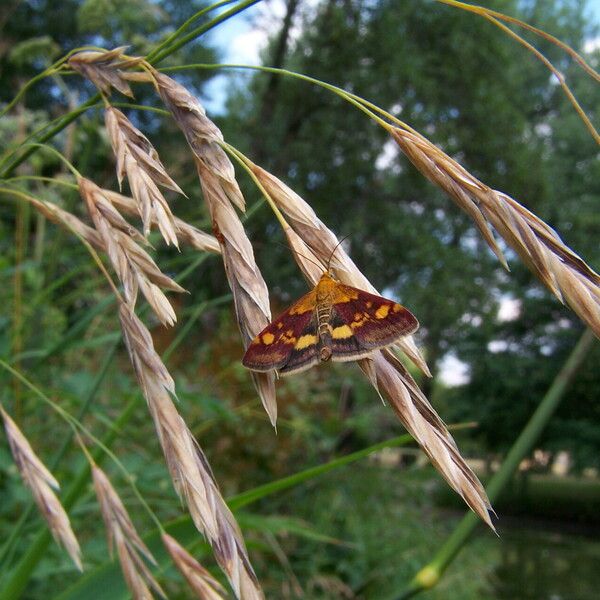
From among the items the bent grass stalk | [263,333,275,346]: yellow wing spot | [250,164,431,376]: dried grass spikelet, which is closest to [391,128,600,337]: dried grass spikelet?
[250,164,431,376]: dried grass spikelet

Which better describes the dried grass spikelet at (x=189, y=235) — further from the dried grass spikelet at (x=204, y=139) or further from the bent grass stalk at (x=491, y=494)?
the bent grass stalk at (x=491, y=494)

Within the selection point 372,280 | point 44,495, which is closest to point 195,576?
point 44,495

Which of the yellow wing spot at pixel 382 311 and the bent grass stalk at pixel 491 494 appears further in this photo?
the bent grass stalk at pixel 491 494

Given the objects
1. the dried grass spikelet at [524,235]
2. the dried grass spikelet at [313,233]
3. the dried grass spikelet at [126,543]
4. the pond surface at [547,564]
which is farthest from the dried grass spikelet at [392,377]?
the pond surface at [547,564]

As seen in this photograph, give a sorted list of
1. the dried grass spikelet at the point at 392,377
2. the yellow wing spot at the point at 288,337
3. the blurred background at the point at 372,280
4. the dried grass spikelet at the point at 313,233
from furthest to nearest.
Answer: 1. the blurred background at the point at 372,280
2. the yellow wing spot at the point at 288,337
3. the dried grass spikelet at the point at 313,233
4. the dried grass spikelet at the point at 392,377

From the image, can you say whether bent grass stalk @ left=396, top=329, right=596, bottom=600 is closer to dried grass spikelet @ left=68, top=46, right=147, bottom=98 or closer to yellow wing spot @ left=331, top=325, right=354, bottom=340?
yellow wing spot @ left=331, top=325, right=354, bottom=340

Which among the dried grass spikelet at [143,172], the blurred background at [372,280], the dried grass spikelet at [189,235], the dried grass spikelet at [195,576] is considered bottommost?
the blurred background at [372,280]
